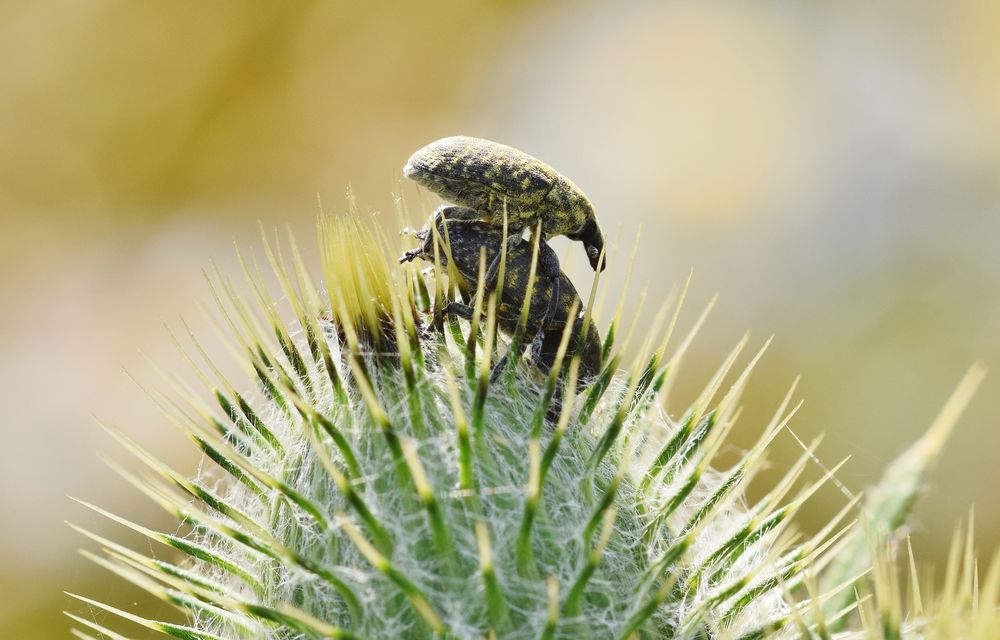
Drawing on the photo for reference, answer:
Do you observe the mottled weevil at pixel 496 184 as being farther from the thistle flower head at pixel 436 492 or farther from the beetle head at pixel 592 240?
the thistle flower head at pixel 436 492

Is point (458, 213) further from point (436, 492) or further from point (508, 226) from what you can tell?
point (436, 492)

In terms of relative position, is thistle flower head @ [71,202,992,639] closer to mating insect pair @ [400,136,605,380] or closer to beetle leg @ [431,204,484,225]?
mating insect pair @ [400,136,605,380]

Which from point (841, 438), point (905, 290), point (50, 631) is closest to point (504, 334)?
point (841, 438)

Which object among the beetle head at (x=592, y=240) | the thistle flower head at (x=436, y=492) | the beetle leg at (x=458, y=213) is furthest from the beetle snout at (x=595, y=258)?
the beetle leg at (x=458, y=213)

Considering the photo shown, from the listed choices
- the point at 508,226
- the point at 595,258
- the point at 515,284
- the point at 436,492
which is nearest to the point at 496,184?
the point at 508,226

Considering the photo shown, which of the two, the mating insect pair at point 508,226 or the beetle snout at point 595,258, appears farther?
the beetle snout at point 595,258
